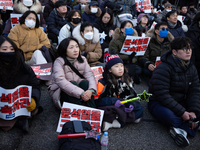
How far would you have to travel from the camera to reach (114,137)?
9.75 ft

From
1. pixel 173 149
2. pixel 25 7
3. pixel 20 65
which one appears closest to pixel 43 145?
pixel 20 65

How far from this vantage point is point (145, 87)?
4.69m

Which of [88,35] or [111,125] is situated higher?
[88,35]

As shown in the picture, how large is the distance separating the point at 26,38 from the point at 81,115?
2539 millimetres

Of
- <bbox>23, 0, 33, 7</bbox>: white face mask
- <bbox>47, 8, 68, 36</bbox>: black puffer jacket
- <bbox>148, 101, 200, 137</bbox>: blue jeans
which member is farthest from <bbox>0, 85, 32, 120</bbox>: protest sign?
<bbox>23, 0, 33, 7</bbox>: white face mask

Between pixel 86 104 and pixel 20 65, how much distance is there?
1.18 metres

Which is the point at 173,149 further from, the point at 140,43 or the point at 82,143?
the point at 140,43

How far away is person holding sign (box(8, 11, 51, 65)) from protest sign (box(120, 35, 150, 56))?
1.96 meters

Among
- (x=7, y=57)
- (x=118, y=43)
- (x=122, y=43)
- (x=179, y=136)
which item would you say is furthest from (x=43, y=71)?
(x=179, y=136)

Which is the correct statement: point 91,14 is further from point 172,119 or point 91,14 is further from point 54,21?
point 172,119

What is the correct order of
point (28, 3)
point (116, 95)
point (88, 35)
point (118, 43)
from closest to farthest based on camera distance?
point (116, 95) < point (88, 35) < point (118, 43) < point (28, 3)

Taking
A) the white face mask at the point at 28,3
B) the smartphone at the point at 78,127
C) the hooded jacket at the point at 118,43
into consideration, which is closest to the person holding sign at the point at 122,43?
the hooded jacket at the point at 118,43

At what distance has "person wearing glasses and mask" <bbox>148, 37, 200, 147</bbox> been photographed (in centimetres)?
293

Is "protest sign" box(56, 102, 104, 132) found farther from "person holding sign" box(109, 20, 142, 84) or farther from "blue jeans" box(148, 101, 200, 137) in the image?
"person holding sign" box(109, 20, 142, 84)
